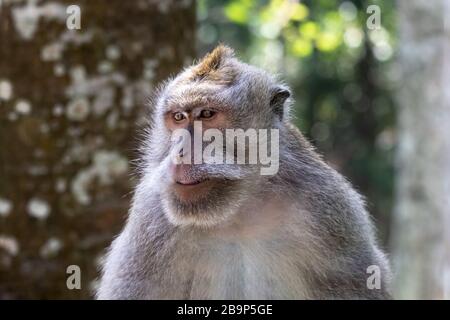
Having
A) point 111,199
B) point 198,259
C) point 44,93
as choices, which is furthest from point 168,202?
A: point 44,93

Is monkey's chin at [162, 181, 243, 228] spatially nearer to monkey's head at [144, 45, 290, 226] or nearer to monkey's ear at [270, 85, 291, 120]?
monkey's head at [144, 45, 290, 226]

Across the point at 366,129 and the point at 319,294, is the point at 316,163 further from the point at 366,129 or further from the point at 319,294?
the point at 366,129

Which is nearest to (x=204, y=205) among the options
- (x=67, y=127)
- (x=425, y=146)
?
(x=67, y=127)

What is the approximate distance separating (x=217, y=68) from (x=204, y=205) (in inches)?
35.3

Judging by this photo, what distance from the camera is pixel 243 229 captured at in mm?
3770

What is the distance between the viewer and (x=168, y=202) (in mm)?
3547

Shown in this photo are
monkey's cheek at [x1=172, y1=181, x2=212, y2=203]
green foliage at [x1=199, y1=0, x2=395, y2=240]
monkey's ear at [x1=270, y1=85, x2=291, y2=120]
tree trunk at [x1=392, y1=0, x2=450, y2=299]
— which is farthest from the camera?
green foliage at [x1=199, y1=0, x2=395, y2=240]

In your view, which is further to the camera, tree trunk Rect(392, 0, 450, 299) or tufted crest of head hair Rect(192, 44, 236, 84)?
tree trunk Rect(392, 0, 450, 299)

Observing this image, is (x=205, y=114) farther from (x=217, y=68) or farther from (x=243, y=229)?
(x=243, y=229)

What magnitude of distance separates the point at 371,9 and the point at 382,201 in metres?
12.6

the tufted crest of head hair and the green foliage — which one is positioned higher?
the green foliage

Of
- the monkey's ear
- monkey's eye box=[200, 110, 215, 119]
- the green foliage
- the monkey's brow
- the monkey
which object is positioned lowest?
the monkey

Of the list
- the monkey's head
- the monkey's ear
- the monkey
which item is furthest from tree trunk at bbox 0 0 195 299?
the monkey's ear

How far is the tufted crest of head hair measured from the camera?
12.7ft
